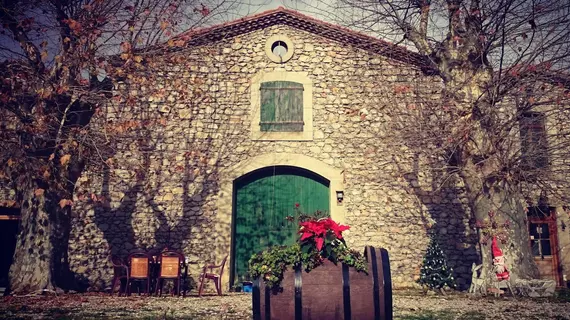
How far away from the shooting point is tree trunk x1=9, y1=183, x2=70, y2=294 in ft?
23.0

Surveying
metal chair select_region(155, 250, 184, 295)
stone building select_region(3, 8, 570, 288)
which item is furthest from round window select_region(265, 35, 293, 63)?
metal chair select_region(155, 250, 184, 295)

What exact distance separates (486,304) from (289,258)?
4.20m

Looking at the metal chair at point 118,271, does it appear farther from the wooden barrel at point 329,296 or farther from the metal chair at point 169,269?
the wooden barrel at point 329,296

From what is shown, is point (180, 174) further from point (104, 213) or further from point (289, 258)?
point (289, 258)

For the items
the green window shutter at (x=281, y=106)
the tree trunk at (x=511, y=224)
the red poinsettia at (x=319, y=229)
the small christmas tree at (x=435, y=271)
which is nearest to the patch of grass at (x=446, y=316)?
the red poinsettia at (x=319, y=229)

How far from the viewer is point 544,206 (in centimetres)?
1005

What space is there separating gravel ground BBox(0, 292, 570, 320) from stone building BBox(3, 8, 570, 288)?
179cm

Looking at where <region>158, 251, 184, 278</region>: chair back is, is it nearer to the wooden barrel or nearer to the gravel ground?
the gravel ground

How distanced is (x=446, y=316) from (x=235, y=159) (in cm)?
548

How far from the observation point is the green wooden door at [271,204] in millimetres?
9180

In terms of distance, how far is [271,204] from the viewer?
9.37m

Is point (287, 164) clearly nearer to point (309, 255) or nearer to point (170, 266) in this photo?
point (170, 266)

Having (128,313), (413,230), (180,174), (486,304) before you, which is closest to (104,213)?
(180,174)

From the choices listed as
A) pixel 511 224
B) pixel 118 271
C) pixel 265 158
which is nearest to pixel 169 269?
pixel 118 271
